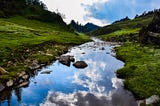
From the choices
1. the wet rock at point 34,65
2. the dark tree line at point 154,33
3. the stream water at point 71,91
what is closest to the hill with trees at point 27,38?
the wet rock at point 34,65

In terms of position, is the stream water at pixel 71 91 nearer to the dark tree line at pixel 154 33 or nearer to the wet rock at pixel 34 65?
the wet rock at pixel 34 65

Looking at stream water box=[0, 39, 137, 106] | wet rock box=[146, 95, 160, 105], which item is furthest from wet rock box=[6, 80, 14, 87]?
wet rock box=[146, 95, 160, 105]

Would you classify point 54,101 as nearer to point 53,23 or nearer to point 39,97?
point 39,97

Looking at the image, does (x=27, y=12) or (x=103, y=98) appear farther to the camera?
(x=27, y=12)

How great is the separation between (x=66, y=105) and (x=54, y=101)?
84.4 inches

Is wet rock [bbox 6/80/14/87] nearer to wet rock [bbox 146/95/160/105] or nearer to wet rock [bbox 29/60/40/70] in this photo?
wet rock [bbox 29/60/40/70]

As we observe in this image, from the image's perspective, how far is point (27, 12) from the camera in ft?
594

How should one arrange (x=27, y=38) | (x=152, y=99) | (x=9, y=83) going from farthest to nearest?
(x=27, y=38)
(x=9, y=83)
(x=152, y=99)

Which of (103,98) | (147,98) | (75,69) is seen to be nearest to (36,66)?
(75,69)

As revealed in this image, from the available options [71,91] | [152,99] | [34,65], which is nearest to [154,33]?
[34,65]

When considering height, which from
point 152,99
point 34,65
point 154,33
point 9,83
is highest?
point 154,33

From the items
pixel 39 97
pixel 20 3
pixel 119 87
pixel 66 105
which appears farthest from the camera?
pixel 20 3

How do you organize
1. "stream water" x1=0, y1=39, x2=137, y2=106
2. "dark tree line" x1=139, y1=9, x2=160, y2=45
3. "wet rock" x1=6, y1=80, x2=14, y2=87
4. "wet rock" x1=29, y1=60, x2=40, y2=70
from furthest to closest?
"dark tree line" x1=139, y1=9, x2=160, y2=45 < "wet rock" x1=29, y1=60, x2=40, y2=70 < "wet rock" x1=6, y1=80, x2=14, y2=87 < "stream water" x1=0, y1=39, x2=137, y2=106

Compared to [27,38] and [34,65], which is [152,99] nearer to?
[34,65]
